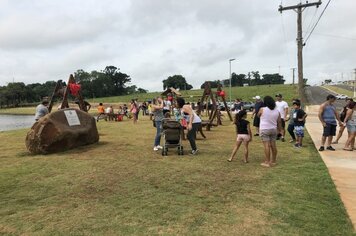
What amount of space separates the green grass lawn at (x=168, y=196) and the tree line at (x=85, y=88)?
9779cm

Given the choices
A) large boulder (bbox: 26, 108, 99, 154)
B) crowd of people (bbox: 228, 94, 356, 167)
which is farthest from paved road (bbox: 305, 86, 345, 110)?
large boulder (bbox: 26, 108, 99, 154)

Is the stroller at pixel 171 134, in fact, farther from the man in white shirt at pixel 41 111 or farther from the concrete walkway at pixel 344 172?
the man in white shirt at pixel 41 111

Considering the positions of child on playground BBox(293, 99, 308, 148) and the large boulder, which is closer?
the large boulder

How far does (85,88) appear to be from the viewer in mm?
129000

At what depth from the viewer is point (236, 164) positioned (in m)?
8.29

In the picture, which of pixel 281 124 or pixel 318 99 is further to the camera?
pixel 318 99

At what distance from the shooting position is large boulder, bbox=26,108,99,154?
402 inches

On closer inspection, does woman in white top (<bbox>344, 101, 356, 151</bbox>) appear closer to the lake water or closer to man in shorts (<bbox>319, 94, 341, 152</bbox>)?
man in shorts (<bbox>319, 94, 341, 152</bbox>)

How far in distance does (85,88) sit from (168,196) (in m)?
128

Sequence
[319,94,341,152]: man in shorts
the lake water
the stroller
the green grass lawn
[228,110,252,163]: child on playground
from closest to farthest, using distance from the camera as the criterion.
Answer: the green grass lawn < [228,110,252,163]: child on playground < the stroller < [319,94,341,152]: man in shorts < the lake water

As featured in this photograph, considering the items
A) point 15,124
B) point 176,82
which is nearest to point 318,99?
point 15,124

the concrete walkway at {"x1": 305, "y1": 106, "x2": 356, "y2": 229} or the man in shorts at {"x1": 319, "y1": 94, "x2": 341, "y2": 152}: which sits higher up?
the man in shorts at {"x1": 319, "y1": 94, "x2": 341, "y2": 152}

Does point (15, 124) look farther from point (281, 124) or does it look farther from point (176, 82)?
point (176, 82)

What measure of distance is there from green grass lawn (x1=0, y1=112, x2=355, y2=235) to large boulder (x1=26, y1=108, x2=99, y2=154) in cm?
77
